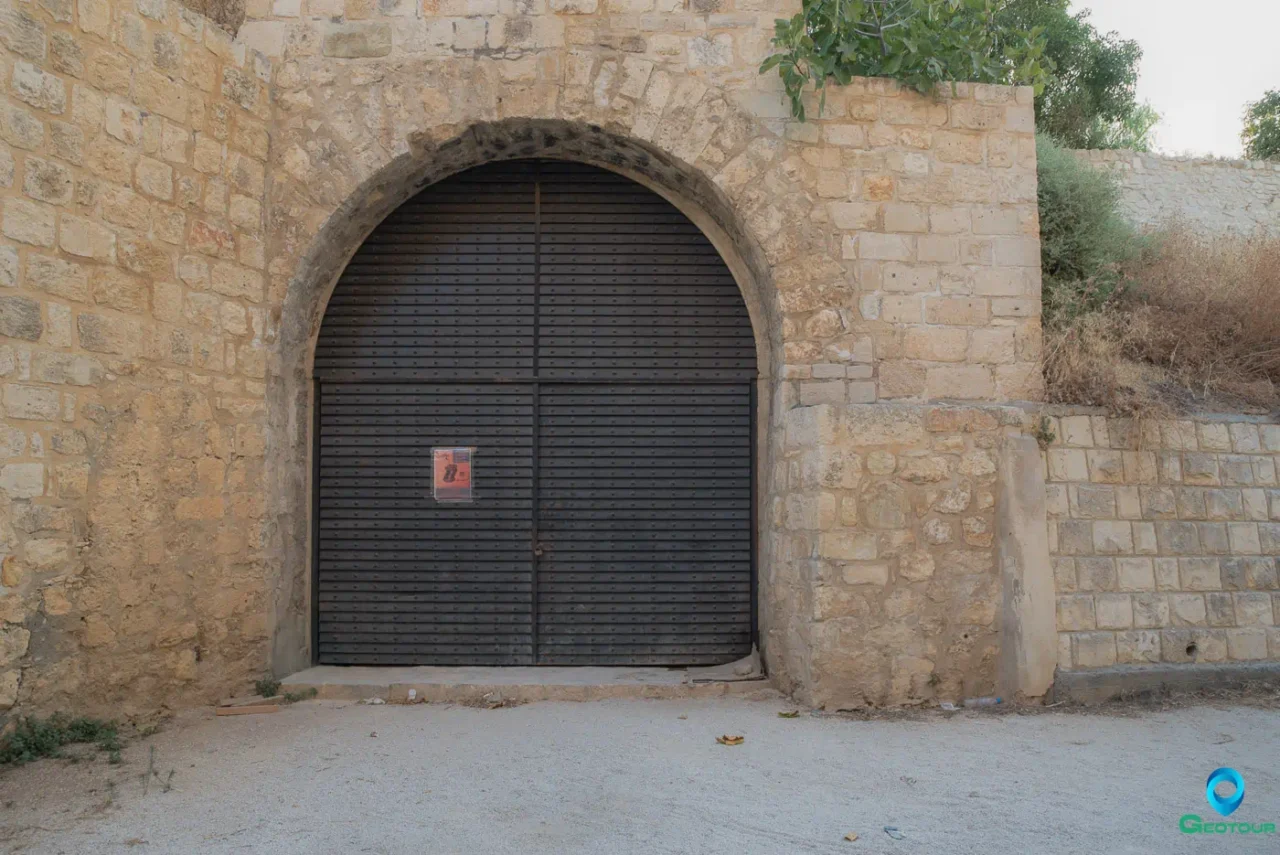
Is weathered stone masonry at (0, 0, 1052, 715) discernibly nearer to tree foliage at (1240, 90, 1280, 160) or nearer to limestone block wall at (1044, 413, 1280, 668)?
limestone block wall at (1044, 413, 1280, 668)

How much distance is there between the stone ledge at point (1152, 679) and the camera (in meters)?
5.36

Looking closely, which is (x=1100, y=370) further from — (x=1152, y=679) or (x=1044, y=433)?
(x=1152, y=679)

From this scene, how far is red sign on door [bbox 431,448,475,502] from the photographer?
633cm

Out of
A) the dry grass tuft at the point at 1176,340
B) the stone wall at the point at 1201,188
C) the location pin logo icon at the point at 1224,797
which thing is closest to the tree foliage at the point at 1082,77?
the stone wall at the point at 1201,188

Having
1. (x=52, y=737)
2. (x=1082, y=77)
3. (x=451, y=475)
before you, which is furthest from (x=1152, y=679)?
(x=1082, y=77)

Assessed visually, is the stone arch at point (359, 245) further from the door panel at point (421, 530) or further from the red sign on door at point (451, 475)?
the red sign on door at point (451, 475)

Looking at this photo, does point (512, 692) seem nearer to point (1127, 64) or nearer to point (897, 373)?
point (897, 373)

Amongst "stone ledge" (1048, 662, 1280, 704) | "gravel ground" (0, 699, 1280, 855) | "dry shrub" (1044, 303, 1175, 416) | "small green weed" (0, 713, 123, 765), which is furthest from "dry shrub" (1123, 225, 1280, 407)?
"small green weed" (0, 713, 123, 765)

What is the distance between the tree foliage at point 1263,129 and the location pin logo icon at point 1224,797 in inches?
586

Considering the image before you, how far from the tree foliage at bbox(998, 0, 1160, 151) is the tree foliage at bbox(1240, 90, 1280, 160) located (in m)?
2.87

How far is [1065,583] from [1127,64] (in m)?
12.0

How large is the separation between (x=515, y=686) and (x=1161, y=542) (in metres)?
3.91

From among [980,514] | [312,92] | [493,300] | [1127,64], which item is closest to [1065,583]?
[980,514]

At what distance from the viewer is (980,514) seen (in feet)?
18.0
